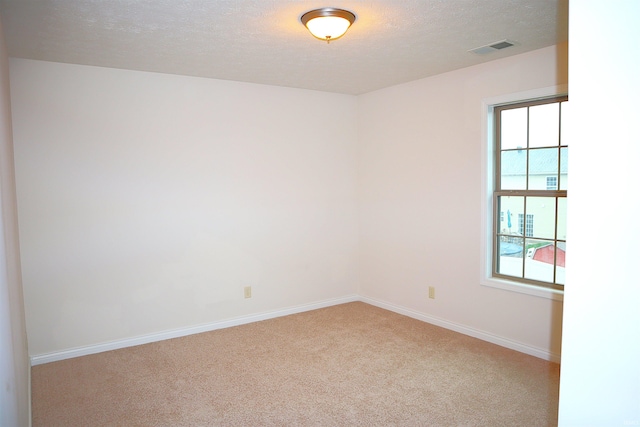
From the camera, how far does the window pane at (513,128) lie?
3.82 metres

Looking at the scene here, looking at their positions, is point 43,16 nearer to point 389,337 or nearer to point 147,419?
point 147,419

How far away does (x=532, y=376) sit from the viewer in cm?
330

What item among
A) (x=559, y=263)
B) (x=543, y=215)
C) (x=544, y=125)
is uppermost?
(x=544, y=125)

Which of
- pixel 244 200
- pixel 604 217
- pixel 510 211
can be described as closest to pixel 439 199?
pixel 510 211

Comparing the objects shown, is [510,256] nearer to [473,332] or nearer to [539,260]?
[539,260]

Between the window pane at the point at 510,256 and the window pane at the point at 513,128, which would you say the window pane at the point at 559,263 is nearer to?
the window pane at the point at 510,256

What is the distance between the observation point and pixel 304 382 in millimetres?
3273

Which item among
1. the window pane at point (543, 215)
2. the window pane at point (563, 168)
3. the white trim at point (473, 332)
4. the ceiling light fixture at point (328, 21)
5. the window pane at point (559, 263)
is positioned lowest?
the white trim at point (473, 332)

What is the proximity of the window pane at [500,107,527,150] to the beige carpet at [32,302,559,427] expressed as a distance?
1823 millimetres

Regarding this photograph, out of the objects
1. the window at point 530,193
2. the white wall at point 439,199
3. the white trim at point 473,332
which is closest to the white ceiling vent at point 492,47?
the white wall at point 439,199

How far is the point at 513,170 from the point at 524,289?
41.5 inches

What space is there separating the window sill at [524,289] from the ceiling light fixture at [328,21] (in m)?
2.58

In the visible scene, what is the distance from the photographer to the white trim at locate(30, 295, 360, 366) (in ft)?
12.3

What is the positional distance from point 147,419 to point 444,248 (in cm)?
302
